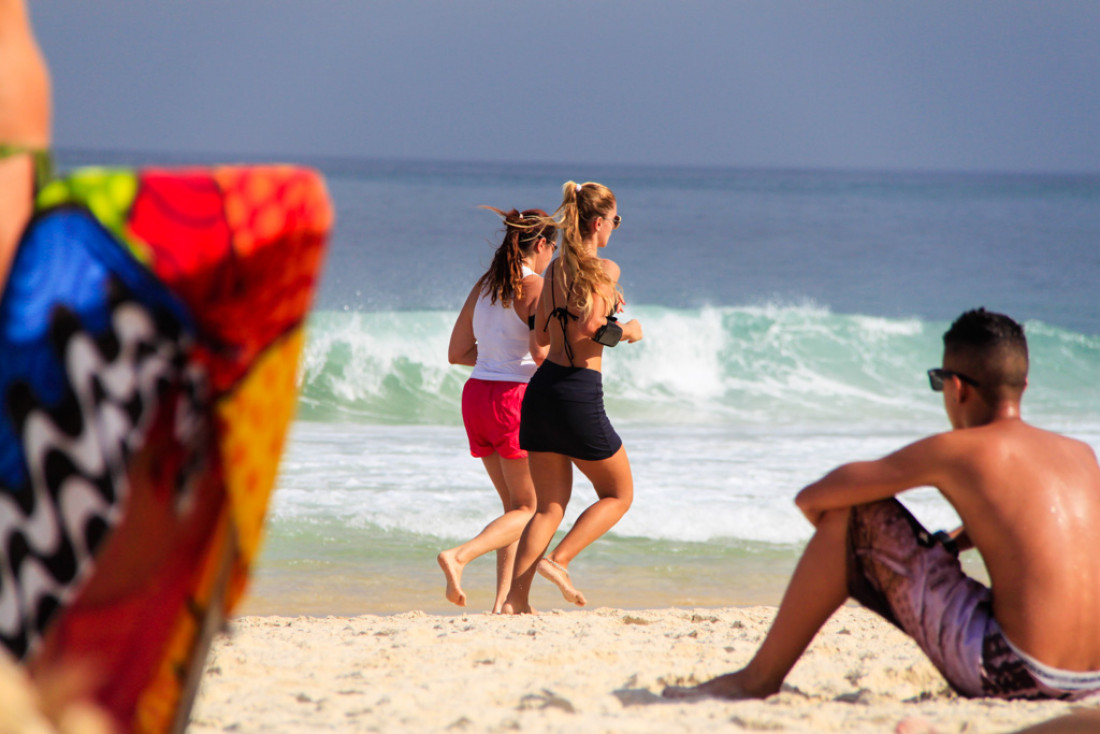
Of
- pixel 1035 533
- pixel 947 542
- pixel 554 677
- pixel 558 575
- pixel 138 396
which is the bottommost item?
pixel 558 575

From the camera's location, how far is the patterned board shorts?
2.34 metres

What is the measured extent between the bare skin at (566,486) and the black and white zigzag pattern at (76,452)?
9.59 feet

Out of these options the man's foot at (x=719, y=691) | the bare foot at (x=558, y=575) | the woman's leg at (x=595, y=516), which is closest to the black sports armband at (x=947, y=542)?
the man's foot at (x=719, y=691)

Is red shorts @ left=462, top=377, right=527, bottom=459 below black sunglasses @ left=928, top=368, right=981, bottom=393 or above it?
below

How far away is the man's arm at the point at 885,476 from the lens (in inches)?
92.1

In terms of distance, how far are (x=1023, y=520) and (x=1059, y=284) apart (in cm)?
2481

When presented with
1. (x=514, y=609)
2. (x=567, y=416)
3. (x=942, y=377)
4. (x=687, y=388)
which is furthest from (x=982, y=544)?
(x=687, y=388)

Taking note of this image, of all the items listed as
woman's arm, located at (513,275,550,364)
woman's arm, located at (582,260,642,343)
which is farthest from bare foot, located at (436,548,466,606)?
woman's arm, located at (582,260,642,343)

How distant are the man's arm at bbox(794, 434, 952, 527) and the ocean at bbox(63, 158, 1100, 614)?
8.19 feet

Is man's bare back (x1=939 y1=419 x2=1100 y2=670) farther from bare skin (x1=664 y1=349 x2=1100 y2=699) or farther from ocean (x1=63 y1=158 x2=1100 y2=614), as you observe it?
ocean (x1=63 y1=158 x2=1100 y2=614)

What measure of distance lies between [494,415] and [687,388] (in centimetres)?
895

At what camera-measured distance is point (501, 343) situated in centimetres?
448

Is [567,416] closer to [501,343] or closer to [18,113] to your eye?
[501,343]

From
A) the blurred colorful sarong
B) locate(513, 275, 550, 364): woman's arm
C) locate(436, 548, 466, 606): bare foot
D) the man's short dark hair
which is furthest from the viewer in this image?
locate(513, 275, 550, 364): woman's arm
